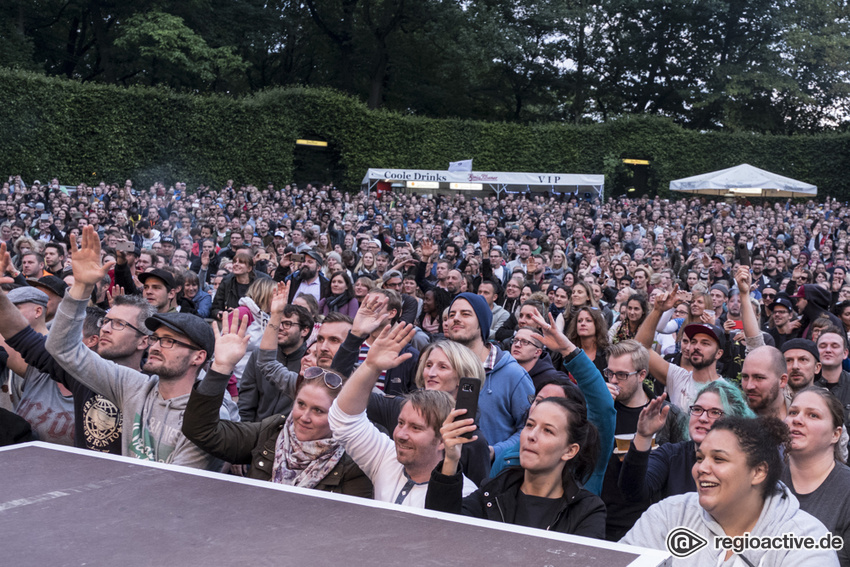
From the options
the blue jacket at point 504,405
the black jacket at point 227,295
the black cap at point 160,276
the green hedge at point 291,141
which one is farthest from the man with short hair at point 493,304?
the green hedge at point 291,141

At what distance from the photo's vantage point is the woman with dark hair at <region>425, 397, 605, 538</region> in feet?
9.69

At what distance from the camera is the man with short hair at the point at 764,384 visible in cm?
429

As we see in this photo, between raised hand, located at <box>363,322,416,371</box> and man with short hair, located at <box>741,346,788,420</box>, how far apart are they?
2.13 meters

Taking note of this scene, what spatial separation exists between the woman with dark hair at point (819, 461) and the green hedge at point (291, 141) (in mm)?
25908

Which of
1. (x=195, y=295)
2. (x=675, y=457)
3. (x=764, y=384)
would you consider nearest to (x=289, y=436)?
(x=675, y=457)

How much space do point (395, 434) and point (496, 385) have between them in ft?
5.29

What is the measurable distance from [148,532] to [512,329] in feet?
23.6

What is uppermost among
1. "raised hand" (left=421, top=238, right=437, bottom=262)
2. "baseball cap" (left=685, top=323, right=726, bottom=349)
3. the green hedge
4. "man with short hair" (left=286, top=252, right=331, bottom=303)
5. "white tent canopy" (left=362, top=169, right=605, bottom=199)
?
the green hedge

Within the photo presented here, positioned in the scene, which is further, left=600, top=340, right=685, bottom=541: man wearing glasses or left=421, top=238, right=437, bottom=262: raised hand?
left=421, top=238, right=437, bottom=262: raised hand

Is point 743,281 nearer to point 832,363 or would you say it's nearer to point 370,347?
point 832,363

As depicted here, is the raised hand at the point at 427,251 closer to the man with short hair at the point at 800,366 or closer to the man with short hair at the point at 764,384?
the man with short hair at the point at 800,366

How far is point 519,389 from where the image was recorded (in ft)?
15.3

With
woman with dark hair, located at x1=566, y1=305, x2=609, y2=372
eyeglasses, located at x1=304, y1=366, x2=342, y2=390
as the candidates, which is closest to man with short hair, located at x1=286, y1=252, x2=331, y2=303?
woman with dark hair, located at x1=566, y1=305, x2=609, y2=372

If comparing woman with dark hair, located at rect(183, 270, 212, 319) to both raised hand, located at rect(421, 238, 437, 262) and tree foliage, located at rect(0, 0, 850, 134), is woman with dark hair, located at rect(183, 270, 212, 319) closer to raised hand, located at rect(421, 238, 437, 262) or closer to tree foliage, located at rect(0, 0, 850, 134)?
raised hand, located at rect(421, 238, 437, 262)
